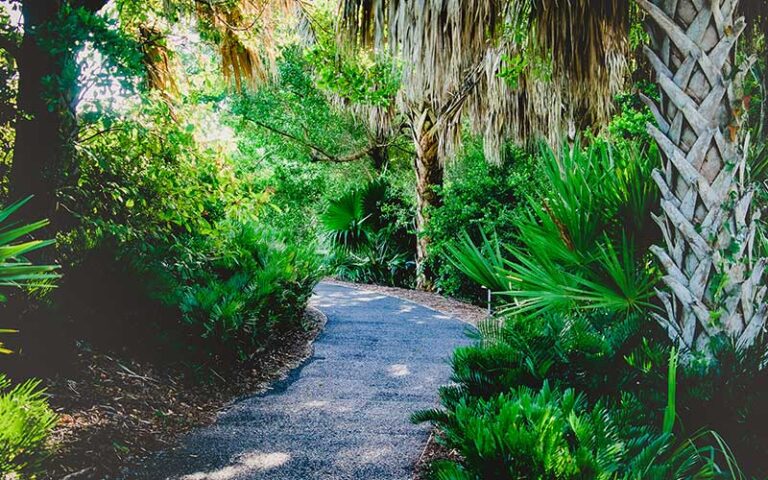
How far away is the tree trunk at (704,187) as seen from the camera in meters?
2.76

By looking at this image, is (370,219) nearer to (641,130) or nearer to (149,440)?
(641,130)

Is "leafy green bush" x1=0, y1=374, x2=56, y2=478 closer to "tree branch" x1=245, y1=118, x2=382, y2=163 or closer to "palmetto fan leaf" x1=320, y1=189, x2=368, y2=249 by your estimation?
"palmetto fan leaf" x1=320, y1=189, x2=368, y2=249

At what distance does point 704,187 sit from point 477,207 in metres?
8.22

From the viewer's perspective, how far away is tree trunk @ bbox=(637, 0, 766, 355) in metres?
2.76

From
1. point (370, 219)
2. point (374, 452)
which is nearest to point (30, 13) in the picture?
point (374, 452)

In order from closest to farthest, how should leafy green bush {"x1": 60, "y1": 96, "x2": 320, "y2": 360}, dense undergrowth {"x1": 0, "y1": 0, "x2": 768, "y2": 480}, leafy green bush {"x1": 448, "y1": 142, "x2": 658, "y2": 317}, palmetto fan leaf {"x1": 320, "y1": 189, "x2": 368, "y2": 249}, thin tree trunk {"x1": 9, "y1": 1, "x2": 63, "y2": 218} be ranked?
dense undergrowth {"x1": 0, "y1": 0, "x2": 768, "y2": 480}, leafy green bush {"x1": 448, "y1": 142, "x2": 658, "y2": 317}, thin tree trunk {"x1": 9, "y1": 1, "x2": 63, "y2": 218}, leafy green bush {"x1": 60, "y1": 96, "x2": 320, "y2": 360}, palmetto fan leaf {"x1": 320, "y1": 189, "x2": 368, "y2": 249}

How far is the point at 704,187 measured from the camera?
281 centimetres

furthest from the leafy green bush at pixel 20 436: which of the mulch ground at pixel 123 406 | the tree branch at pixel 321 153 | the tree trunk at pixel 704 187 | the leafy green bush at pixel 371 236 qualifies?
the tree branch at pixel 321 153

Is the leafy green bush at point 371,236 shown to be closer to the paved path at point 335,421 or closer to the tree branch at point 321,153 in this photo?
the tree branch at point 321,153

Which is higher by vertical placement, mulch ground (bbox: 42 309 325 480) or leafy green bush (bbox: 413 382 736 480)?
leafy green bush (bbox: 413 382 736 480)

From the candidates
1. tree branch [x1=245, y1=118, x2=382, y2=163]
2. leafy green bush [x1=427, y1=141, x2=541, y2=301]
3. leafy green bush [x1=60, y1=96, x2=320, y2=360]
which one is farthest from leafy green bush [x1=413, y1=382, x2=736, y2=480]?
tree branch [x1=245, y1=118, x2=382, y2=163]

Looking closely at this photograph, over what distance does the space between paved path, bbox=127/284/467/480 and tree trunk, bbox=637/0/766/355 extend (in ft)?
4.62

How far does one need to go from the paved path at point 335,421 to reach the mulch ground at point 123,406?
0.22 m

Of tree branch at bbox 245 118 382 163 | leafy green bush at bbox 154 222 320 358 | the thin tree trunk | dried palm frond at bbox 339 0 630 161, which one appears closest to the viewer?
dried palm frond at bbox 339 0 630 161
